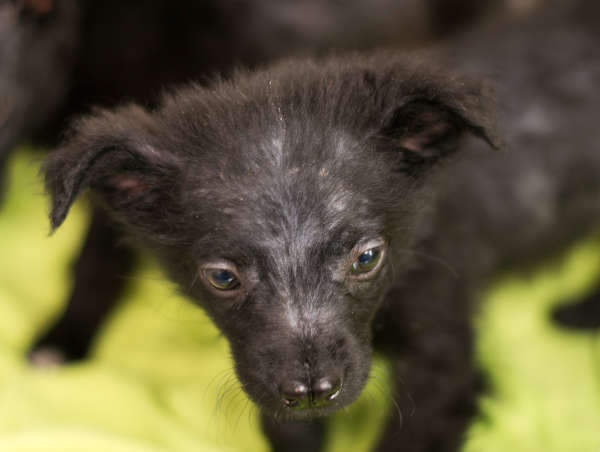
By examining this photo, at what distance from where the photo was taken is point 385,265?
2365mm

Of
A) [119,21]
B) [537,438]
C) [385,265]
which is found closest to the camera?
[385,265]

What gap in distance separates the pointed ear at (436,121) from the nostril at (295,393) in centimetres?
81

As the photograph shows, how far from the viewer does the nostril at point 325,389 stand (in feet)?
6.65

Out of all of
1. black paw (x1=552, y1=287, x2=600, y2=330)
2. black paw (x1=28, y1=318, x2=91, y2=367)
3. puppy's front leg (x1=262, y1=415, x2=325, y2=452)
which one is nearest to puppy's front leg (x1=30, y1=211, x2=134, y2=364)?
black paw (x1=28, y1=318, x2=91, y2=367)

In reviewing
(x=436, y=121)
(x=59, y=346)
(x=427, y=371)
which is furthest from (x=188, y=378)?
(x=436, y=121)

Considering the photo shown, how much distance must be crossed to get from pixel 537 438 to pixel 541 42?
1.87m

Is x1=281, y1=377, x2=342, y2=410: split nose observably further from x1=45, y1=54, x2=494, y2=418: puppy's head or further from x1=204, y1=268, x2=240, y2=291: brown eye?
x1=204, y1=268, x2=240, y2=291: brown eye

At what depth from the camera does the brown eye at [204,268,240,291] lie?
2.24 metres

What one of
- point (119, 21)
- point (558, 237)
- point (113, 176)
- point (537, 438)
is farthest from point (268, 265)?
point (119, 21)

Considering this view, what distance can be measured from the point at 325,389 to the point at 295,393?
0.08m

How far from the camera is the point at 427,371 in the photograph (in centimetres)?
273

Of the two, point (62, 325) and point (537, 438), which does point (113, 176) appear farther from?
point (537, 438)

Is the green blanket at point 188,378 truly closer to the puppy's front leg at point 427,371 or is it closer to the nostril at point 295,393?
the puppy's front leg at point 427,371

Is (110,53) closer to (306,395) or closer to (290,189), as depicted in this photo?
(290,189)
